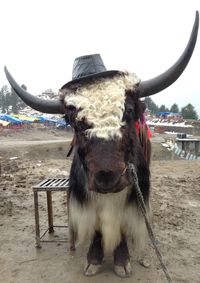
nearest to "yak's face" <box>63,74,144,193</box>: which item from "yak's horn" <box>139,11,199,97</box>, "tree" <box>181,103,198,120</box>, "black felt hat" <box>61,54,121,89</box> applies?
"yak's horn" <box>139,11,199,97</box>

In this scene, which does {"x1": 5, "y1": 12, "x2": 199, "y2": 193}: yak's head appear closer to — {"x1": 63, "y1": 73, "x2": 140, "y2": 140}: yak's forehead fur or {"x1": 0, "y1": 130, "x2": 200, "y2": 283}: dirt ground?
{"x1": 63, "y1": 73, "x2": 140, "y2": 140}: yak's forehead fur

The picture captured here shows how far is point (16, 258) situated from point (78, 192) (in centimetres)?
116

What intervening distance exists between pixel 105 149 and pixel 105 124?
225 millimetres

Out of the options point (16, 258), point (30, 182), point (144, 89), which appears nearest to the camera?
point (144, 89)

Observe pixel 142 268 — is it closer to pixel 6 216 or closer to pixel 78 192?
pixel 78 192

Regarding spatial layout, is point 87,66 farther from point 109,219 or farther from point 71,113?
point 109,219

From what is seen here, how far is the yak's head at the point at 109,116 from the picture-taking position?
2752 mm

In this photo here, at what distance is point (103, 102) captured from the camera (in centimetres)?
299

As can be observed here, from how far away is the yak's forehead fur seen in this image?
9.44 feet

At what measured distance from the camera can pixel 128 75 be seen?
3256mm

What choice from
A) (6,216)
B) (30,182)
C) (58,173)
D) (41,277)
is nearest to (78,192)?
(41,277)

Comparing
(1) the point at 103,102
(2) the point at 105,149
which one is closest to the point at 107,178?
(2) the point at 105,149

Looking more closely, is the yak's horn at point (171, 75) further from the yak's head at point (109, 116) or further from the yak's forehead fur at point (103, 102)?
the yak's forehead fur at point (103, 102)

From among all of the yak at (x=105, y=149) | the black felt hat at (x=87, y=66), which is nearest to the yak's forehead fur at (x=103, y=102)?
the yak at (x=105, y=149)
